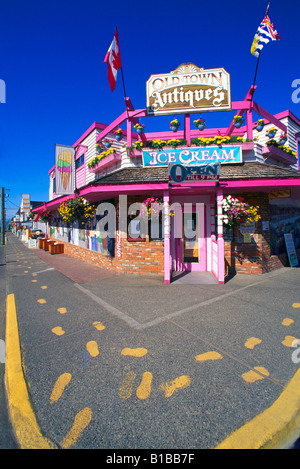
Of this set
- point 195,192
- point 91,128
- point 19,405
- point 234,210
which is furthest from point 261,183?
point 91,128

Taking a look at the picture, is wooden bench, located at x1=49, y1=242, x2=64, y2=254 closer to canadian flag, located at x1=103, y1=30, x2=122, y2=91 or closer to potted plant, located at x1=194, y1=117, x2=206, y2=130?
canadian flag, located at x1=103, y1=30, x2=122, y2=91

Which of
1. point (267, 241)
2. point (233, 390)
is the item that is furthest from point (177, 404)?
point (267, 241)

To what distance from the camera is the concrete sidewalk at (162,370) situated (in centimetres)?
193

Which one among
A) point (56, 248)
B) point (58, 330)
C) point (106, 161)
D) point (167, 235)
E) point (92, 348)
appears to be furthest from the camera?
point (56, 248)

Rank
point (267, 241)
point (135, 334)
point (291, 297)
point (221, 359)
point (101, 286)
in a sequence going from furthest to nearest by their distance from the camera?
point (267, 241)
point (101, 286)
point (291, 297)
point (135, 334)
point (221, 359)

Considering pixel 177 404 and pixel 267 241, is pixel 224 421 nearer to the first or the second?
pixel 177 404

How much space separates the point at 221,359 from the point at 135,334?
4.67 feet

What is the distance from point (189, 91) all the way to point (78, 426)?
9893 millimetres

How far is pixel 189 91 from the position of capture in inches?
322

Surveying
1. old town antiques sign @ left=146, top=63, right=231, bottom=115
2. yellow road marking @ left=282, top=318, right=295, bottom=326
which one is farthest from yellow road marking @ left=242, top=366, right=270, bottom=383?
old town antiques sign @ left=146, top=63, right=231, bottom=115

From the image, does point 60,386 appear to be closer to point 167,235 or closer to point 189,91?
point 167,235

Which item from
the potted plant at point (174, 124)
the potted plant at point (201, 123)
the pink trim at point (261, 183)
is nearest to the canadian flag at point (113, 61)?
the potted plant at point (174, 124)
